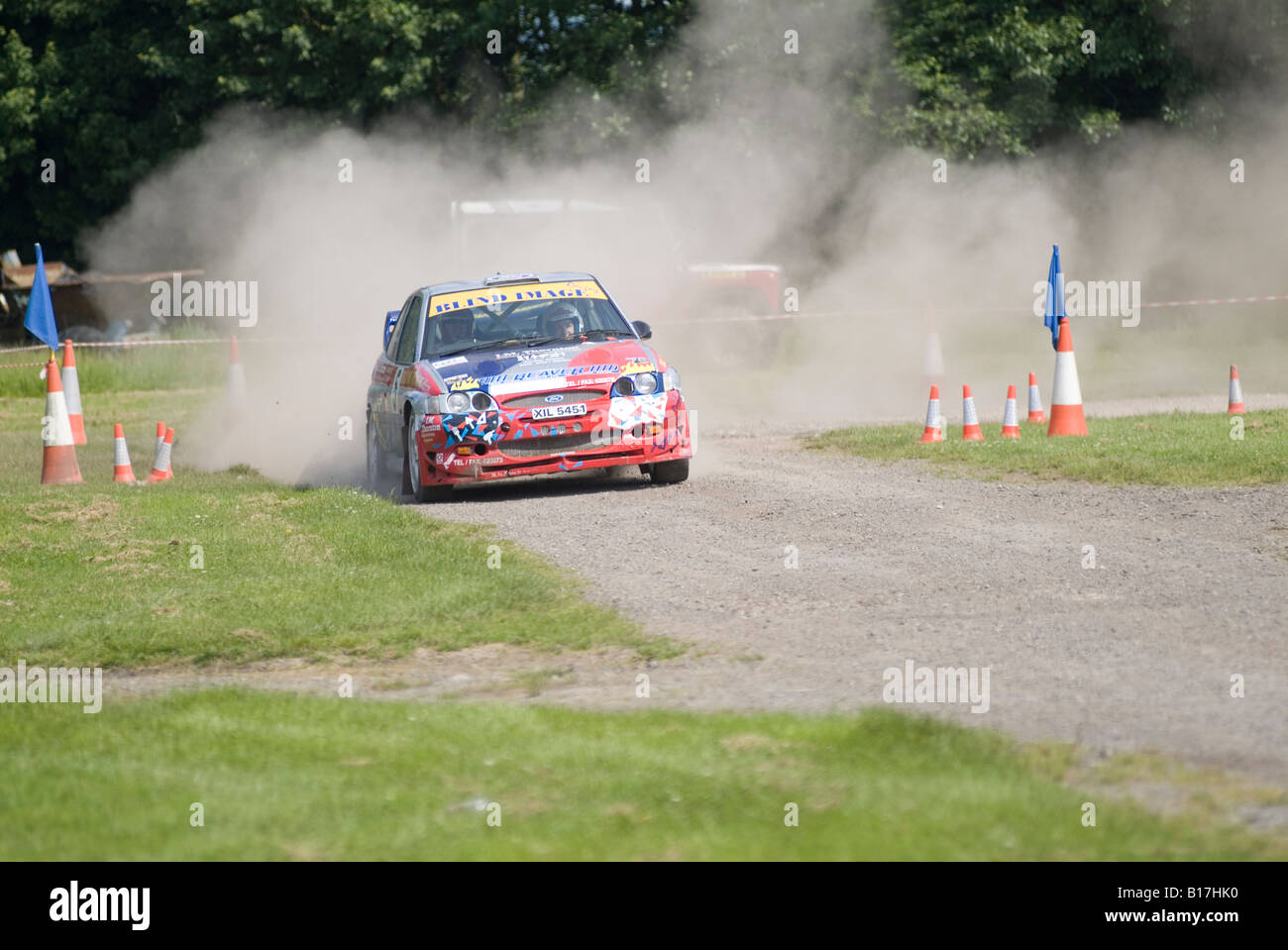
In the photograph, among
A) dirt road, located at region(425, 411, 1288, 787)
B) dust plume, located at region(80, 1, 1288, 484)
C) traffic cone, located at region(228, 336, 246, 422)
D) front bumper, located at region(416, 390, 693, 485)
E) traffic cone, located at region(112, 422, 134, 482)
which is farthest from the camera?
dust plume, located at region(80, 1, 1288, 484)

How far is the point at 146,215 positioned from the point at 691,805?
3312 centimetres

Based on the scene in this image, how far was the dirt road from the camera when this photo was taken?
5656 mm

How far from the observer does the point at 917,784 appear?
470 cm

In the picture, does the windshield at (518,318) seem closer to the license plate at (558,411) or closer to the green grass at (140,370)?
the license plate at (558,411)

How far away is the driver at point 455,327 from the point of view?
12719 millimetres

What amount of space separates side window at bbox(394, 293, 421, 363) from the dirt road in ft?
4.30

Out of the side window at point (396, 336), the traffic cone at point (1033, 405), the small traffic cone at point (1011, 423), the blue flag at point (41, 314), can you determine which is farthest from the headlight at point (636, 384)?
the blue flag at point (41, 314)


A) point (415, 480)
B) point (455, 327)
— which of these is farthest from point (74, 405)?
point (415, 480)

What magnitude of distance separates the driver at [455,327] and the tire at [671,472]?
67.8 inches

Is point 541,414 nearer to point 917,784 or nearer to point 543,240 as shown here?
point 917,784

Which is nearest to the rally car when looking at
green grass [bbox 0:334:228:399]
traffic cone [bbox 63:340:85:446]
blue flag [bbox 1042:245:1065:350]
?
blue flag [bbox 1042:245:1065:350]

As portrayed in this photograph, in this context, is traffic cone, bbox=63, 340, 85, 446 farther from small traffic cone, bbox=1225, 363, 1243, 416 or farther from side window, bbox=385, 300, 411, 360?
small traffic cone, bbox=1225, 363, 1243, 416

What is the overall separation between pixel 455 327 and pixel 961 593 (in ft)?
19.9
